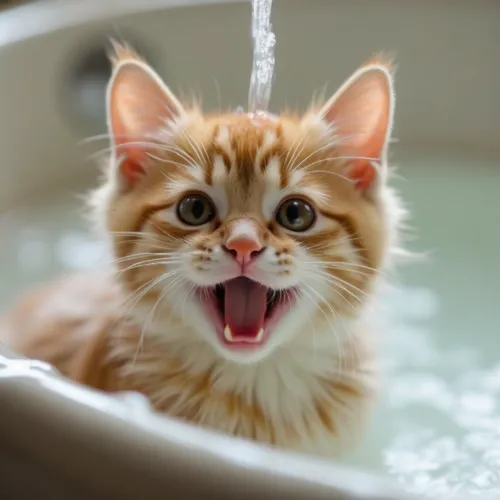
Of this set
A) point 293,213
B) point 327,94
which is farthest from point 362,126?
point 327,94

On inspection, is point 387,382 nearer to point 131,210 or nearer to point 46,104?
point 131,210

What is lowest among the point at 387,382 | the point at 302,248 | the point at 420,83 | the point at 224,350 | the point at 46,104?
the point at 224,350

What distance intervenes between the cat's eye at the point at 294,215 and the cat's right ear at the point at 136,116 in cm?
22

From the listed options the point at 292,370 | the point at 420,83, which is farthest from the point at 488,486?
the point at 420,83

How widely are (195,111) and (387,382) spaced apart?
0.74 meters

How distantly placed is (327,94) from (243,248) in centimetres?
132

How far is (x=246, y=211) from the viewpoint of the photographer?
1.15 metres

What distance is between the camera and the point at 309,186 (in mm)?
1190

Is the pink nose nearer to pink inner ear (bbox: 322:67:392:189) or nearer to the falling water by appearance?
pink inner ear (bbox: 322:67:392:189)

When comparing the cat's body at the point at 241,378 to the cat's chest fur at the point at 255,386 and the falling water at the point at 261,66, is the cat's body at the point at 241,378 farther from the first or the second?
the falling water at the point at 261,66

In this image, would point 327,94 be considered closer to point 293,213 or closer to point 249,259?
point 293,213

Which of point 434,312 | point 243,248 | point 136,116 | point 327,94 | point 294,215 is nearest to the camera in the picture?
point 243,248

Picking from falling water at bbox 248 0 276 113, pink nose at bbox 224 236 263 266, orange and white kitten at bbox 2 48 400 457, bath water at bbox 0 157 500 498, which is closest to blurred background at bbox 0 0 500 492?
bath water at bbox 0 157 500 498

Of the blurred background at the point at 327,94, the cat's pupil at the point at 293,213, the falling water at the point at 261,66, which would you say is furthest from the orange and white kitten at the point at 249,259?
the blurred background at the point at 327,94
